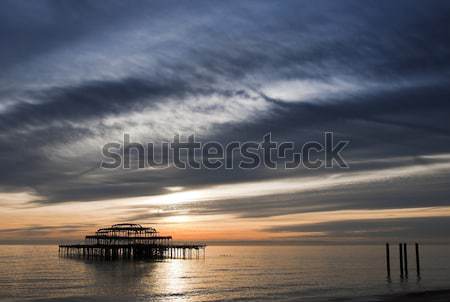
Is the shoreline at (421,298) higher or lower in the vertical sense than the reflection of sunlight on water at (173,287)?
higher

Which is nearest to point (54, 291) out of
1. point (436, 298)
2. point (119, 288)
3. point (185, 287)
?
point (119, 288)

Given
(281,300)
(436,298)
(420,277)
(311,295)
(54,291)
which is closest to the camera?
(436,298)

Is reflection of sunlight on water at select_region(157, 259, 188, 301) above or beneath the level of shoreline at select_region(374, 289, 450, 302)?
beneath

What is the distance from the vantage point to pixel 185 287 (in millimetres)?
55000

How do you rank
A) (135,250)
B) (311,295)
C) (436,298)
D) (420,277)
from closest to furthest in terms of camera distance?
(436,298)
(311,295)
(420,277)
(135,250)

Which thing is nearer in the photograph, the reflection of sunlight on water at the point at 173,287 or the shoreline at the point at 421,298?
the shoreline at the point at 421,298

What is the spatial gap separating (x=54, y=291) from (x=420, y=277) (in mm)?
43108

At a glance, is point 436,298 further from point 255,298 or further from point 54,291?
point 54,291

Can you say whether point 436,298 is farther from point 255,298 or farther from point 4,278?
point 4,278

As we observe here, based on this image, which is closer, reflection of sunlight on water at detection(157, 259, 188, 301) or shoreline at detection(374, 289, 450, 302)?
shoreline at detection(374, 289, 450, 302)

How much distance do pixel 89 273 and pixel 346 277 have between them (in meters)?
34.7

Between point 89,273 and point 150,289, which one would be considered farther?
point 89,273

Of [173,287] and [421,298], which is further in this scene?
[173,287]

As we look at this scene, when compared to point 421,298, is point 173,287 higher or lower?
lower
